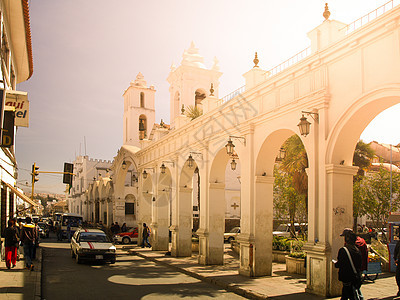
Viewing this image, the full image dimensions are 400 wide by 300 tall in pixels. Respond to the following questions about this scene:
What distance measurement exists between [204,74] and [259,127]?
28732 millimetres

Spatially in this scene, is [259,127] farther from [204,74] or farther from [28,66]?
[204,74]

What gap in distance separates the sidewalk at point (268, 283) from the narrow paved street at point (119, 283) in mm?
360

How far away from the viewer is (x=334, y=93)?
10.8 metres

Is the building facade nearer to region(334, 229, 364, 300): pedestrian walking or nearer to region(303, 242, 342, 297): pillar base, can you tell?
region(334, 229, 364, 300): pedestrian walking

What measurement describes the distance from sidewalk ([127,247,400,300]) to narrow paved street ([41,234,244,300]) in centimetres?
36

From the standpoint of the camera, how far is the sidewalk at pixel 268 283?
10.9 m

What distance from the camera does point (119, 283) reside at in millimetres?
12898

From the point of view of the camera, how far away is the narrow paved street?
436 inches

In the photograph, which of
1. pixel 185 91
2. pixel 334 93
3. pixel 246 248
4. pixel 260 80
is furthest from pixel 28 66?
pixel 185 91

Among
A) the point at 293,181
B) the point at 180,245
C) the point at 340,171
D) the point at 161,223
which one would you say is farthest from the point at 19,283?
the point at 293,181

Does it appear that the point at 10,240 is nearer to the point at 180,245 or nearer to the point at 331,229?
the point at 180,245

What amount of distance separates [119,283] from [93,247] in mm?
4645

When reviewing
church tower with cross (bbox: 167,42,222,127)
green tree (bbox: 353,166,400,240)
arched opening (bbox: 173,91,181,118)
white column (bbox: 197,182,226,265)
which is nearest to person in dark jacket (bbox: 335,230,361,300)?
white column (bbox: 197,182,226,265)

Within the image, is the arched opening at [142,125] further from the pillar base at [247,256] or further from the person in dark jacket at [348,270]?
the person in dark jacket at [348,270]
